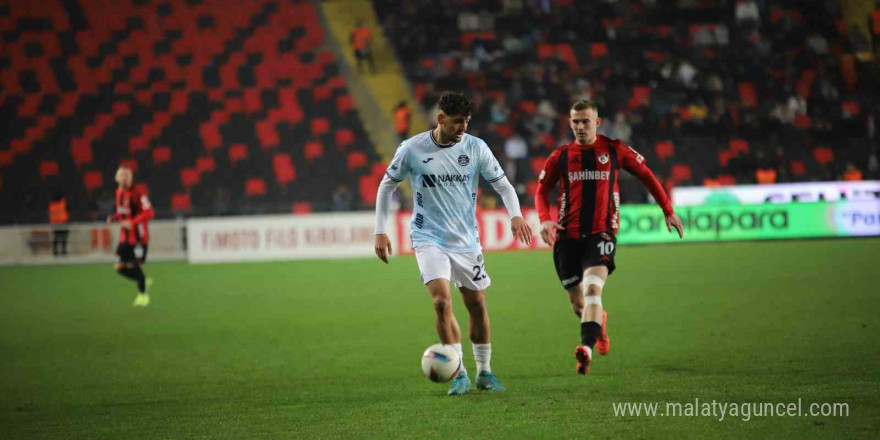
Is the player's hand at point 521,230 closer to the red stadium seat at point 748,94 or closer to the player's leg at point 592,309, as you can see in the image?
the player's leg at point 592,309

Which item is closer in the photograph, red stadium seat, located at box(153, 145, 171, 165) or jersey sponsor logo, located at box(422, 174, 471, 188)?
jersey sponsor logo, located at box(422, 174, 471, 188)

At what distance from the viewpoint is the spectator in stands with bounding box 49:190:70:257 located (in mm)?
25156

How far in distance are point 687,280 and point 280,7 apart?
860 inches

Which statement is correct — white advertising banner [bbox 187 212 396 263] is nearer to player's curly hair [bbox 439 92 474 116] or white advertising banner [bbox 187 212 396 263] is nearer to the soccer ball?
the soccer ball

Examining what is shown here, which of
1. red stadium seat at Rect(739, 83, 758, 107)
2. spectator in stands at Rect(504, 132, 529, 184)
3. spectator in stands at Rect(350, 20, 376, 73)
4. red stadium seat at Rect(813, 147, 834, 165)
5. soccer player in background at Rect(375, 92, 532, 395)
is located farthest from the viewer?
spectator in stands at Rect(350, 20, 376, 73)

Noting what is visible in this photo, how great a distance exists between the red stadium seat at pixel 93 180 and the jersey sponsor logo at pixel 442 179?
22.6 meters

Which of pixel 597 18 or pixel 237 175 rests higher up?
pixel 597 18

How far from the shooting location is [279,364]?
9.22 m

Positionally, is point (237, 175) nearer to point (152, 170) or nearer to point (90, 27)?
point (152, 170)

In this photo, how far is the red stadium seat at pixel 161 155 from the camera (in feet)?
94.8

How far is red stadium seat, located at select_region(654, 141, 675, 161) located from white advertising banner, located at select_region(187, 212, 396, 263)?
7598 mm

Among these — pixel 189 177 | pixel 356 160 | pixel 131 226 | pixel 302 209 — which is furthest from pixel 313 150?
pixel 131 226

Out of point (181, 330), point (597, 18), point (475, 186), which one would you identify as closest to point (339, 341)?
point (181, 330)

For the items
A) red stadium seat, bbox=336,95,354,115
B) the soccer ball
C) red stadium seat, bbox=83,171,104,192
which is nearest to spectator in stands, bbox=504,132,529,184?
red stadium seat, bbox=336,95,354,115
